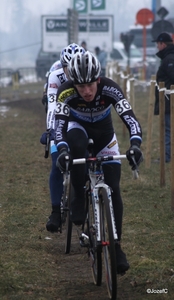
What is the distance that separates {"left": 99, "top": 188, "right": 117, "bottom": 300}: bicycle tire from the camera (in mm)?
5555

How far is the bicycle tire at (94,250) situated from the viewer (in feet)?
19.6

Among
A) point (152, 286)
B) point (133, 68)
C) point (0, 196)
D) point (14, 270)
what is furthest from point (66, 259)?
point (133, 68)

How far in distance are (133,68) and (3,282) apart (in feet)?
102

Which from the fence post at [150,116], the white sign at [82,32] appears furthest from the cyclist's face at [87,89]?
the white sign at [82,32]

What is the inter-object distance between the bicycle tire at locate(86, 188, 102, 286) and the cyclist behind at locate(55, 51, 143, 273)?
14cm

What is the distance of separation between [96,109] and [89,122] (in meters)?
0.16

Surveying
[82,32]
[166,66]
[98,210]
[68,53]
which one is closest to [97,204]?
[98,210]

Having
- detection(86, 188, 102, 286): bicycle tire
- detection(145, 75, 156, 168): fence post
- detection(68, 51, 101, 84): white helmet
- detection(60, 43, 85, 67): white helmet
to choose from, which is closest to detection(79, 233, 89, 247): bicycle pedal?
detection(86, 188, 102, 286): bicycle tire

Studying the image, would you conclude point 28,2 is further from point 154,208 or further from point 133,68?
point 154,208

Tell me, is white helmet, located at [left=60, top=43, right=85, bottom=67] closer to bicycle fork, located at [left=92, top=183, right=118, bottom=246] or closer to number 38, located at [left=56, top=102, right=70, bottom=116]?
number 38, located at [left=56, top=102, right=70, bottom=116]

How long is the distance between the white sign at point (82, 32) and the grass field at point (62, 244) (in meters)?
27.2

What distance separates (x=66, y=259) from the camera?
280 inches

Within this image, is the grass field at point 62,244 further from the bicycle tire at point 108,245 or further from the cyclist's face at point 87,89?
the cyclist's face at point 87,89

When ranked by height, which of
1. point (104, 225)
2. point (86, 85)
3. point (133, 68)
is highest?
point (86, 85)
